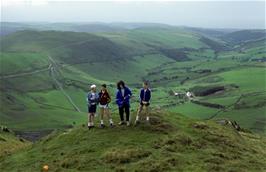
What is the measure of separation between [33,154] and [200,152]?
15027 mm

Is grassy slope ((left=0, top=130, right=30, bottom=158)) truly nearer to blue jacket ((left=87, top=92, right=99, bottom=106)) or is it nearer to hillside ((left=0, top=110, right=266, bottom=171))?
hillside ((left=0, top=110, right=266, bottom=171))

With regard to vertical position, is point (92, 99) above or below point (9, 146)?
above

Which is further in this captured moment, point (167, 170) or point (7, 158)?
point (7, 158)

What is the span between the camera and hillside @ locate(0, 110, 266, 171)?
33062 millimetres

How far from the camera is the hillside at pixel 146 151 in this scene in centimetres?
3306

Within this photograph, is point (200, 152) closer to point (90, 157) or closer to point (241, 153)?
point (241, 153)

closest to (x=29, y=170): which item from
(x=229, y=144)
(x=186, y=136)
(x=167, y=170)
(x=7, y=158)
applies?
(x=7, y=158)

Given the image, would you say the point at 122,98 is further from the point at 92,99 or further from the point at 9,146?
the point at 9,146

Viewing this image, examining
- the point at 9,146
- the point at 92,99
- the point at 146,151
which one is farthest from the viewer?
the point at 9,146

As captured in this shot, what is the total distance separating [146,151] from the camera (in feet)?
115

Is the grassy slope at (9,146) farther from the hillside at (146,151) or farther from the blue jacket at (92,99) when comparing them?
the blue jacket at (92,99)

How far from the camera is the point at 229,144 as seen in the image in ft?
130

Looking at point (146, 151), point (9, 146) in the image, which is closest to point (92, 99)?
point (146, 151)

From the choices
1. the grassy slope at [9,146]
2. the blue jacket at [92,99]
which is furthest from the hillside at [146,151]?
the grassy slope at [9,146]
